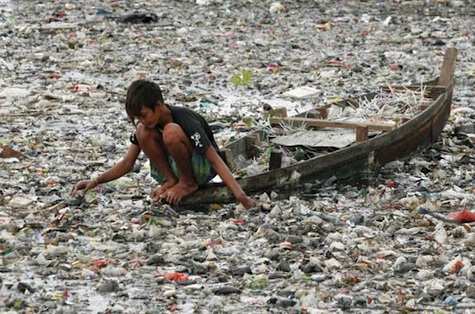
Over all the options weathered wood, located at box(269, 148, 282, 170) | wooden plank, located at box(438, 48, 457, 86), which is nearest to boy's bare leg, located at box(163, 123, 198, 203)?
weathered wood, located at box(269, 148, 282, 170)

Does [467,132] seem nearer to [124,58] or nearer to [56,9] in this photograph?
[124,58]

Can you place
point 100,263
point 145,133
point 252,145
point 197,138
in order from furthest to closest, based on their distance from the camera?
point 252,145 < point 145,133 < point 197,138 < point 100,263

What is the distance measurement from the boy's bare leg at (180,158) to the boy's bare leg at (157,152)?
8cm

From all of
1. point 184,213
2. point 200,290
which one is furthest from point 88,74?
point 200,290

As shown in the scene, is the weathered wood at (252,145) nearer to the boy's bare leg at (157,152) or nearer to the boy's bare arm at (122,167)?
the boy's bare leg at (157,152)

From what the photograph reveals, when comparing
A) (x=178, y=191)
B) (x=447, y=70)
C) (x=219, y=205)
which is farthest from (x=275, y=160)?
(x=447, y=70)

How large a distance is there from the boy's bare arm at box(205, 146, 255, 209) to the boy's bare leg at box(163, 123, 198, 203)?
5.7 inches

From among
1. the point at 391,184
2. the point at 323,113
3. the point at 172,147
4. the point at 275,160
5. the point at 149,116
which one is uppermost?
the point at 149,116

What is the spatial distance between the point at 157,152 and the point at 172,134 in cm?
24

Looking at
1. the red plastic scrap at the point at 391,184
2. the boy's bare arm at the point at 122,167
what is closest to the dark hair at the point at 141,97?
the boy's bare arm at the point at 122,167

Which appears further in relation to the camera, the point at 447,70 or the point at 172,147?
the point at 447,70

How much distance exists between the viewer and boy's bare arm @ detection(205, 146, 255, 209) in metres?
7.15

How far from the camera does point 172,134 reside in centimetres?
711

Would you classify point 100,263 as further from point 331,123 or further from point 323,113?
point 323,113
